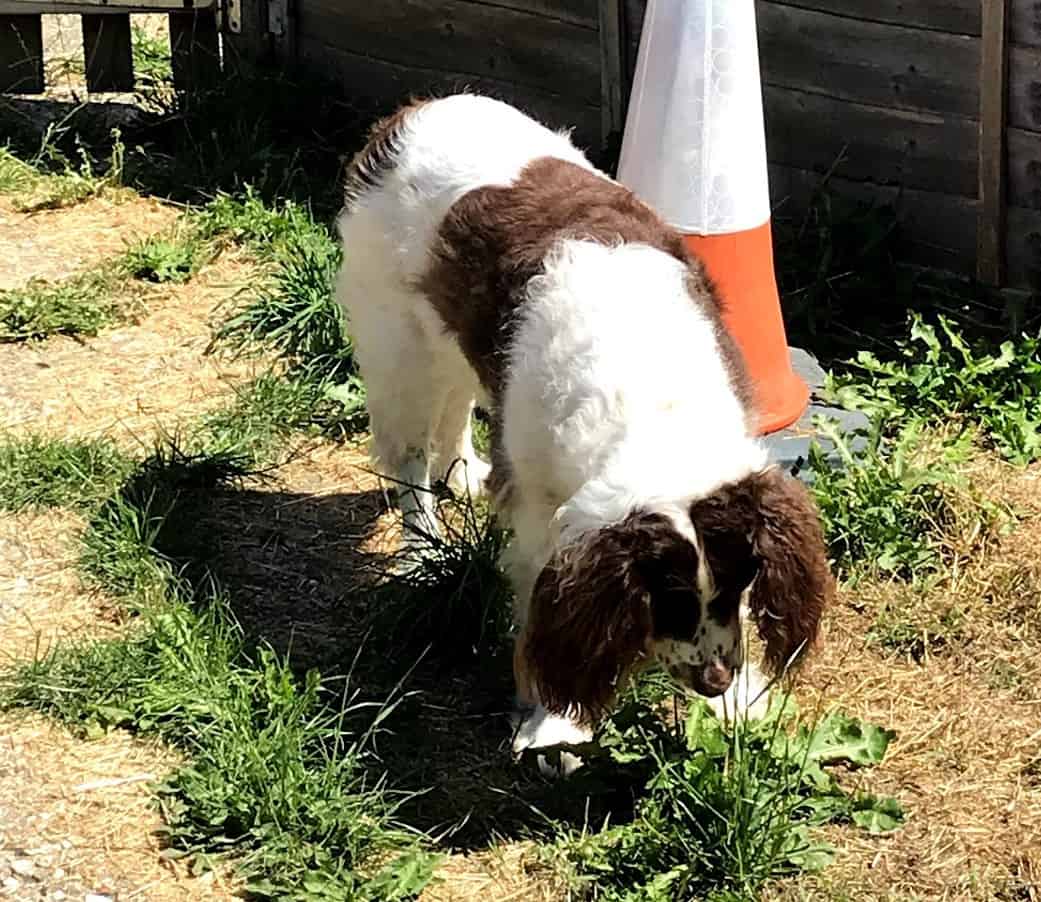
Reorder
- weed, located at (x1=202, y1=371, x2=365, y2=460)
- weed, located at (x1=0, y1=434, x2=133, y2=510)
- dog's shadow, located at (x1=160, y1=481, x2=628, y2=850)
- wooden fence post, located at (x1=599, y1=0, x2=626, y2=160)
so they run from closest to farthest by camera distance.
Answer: dog's shadow, located at (x1=160, y1=481, x2=628, y2=850), weed, located at (x1=0, y1=434, x2=133, y2=510), weed, located at (x1=202, y1=371, x2=365, y2=460), wooden fence post, located at (x1=599, y1=0, x2=626, y2=160)

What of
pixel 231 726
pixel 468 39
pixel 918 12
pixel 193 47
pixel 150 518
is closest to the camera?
pixel 231 726

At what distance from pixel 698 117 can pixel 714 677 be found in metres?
2.08

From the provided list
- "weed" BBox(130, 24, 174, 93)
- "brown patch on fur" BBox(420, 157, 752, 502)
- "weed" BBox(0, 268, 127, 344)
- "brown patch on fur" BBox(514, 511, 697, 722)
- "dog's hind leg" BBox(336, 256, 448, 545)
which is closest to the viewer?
"brown patch on fur" BBox(514, 511, 697, 722)

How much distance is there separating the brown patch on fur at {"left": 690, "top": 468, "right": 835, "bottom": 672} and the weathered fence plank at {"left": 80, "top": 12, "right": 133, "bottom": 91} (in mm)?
6611

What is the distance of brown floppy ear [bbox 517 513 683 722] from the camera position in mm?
3645

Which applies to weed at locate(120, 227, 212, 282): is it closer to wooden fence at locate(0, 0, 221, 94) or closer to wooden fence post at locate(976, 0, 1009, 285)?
wooden fence at locate(0, 0, 221, 94)

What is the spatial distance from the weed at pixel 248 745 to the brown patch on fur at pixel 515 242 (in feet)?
2.69

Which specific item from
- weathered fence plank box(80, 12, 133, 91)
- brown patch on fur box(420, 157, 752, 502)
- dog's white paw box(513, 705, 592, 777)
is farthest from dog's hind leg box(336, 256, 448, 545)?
weathered fence plank box(80, 12, 133, 91)

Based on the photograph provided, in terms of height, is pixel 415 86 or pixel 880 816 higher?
pixel 415 86

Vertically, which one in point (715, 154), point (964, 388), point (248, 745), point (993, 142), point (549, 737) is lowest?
point (549, 737)

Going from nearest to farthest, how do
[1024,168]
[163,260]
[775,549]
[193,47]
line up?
[775,549]
[1024,168]
[163,260]
[193,47]

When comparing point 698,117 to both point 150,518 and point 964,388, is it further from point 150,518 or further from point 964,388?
point 150,518

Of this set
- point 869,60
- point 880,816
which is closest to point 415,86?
point 869,60

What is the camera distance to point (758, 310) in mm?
5348
